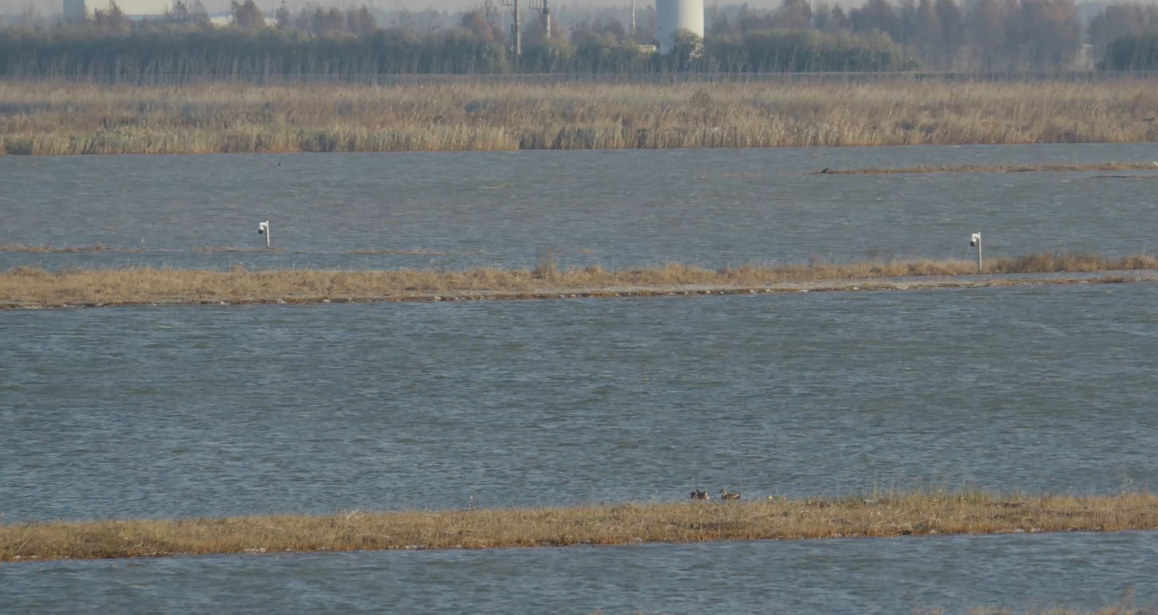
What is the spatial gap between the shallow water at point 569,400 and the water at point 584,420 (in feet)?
0.21

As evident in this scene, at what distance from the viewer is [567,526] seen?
14195 mm

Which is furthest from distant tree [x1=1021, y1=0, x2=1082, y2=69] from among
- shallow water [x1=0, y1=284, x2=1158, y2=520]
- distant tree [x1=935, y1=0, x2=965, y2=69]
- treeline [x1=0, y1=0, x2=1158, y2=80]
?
shallow water [x1=0, y1=284, x2=1158, y2=520]

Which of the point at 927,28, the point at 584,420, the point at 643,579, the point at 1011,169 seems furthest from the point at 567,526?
the point at 927,28

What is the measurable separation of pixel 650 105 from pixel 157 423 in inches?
2311

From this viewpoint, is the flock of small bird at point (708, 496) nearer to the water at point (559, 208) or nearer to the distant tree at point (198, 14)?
the water at point (559, 208)

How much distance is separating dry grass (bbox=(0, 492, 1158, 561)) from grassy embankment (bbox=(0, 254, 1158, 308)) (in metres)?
15.2

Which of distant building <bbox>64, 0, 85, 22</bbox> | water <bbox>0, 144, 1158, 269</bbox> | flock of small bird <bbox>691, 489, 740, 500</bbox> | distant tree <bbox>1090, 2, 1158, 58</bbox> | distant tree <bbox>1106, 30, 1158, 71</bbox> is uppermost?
distant building <bbox>64, 0, 85, 22</bbox>

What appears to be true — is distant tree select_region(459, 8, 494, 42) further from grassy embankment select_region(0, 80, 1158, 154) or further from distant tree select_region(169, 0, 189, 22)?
grassy embankment select_region(0, 80, 1158, 154)

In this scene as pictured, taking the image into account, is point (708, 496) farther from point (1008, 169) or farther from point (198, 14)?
point (198, 14)

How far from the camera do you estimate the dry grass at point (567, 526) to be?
1370cm

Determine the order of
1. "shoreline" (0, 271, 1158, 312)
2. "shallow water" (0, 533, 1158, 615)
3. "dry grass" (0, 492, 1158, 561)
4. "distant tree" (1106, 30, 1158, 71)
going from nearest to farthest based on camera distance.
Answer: "shallow water" (0, 533, 1158, 615) < "dry grass" (0, 492, 1158, 561) < "shoreline" (0, 271, 1158, 312) < "distant tree" (1106, 30, 1158, 71)

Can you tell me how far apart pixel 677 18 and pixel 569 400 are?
337 feet

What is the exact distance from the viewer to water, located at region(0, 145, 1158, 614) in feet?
42.1

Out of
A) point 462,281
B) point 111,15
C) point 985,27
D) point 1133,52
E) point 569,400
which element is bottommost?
point 569,400
